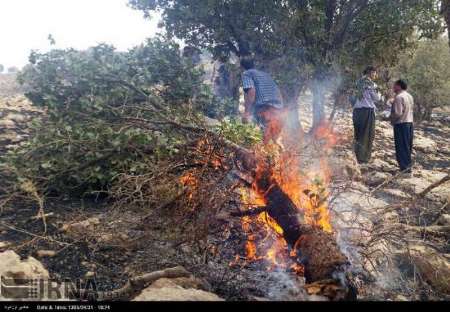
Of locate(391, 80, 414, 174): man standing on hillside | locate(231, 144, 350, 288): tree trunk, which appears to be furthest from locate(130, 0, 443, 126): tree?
locate(231, 144, 350, 288): tree trunk

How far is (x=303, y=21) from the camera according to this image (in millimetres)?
7809

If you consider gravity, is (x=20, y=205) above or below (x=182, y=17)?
below

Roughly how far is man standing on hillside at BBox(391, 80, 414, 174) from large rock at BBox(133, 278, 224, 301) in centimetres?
602

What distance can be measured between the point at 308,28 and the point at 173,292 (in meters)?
6.46

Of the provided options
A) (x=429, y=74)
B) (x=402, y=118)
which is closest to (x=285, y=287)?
(x=402, y=118)

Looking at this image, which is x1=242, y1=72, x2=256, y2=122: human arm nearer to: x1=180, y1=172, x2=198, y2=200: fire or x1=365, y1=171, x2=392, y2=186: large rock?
x1=365, y1=171, x2=392, y2=186: large rock

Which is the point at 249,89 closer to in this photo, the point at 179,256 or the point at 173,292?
the point at 179,256

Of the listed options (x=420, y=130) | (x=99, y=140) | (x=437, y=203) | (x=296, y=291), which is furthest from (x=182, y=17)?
(x=420, y=130)

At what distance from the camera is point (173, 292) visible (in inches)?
116

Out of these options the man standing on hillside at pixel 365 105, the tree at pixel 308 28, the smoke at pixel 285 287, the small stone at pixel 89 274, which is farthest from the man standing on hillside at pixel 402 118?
the small stone at pixel 89 274

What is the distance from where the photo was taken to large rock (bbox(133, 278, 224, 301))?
285cm

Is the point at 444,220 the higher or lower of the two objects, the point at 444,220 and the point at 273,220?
the lower
